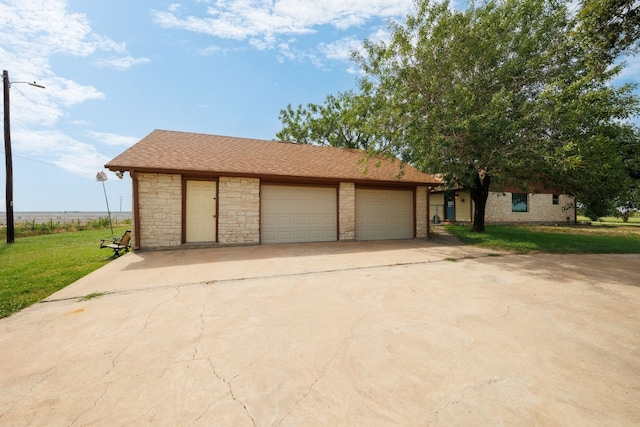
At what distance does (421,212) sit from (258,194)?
819 cm

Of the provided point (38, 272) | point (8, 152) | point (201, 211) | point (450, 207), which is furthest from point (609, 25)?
point (8, 152)

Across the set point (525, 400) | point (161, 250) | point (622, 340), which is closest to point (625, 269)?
point (622, 340)

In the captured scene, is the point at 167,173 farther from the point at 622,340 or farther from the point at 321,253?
the point at 622,340

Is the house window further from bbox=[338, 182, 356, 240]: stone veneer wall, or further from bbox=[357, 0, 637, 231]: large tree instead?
bbox=[338, 182, 356, 240]: stone veneer wall

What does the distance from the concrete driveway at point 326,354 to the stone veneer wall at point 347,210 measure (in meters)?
6.40

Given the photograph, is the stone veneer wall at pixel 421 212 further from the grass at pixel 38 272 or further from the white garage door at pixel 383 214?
the grass at pixel 38 272

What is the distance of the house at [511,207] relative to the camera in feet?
70.1

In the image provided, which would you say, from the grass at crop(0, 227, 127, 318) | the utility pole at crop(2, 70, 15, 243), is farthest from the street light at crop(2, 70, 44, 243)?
the grass at crop(0, 227, 127, 318)

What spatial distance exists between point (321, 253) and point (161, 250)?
5684 mm

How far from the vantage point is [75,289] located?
506 cm

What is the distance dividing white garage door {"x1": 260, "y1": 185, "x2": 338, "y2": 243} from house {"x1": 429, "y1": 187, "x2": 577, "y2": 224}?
13588 mm

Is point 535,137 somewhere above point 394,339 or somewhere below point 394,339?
above

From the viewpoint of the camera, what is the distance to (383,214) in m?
12.8

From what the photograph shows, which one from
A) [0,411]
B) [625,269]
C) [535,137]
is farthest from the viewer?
[535,137]
